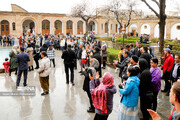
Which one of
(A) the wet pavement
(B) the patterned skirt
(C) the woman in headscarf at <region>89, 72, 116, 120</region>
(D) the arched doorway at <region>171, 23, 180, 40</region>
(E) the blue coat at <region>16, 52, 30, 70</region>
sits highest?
(D) the arched doorway at <region>171, 23, 180, 40</region>

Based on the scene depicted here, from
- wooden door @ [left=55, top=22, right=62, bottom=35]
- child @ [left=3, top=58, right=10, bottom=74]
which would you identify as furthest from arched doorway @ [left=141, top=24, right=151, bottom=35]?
child @ [left=3, top=58, right=10, bottom=74]

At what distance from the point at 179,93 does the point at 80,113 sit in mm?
3671

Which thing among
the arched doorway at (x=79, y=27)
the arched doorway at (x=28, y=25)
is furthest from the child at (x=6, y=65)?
the arched doorway at (x=79, y=27)

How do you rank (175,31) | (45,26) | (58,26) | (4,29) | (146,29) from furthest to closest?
(146,29) < (58,26) < (45,26) < (175,31) < (4,29)

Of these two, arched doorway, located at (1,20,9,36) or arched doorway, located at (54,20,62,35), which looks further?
arched doorway, located at (54,20,62,35)

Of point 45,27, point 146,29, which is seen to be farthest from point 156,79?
point 146,29

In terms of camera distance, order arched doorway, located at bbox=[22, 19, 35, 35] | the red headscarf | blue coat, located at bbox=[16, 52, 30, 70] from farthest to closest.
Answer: arched doorway, located at bbox=[22, 19, 35, 35]
blue coat, located at bbox=[16, 52, 30, 70]
the red headscarf

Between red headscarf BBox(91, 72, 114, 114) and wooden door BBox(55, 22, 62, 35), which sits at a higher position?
wooden door BBox(55, 22, 62, 35)

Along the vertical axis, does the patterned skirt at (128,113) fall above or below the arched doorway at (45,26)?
below

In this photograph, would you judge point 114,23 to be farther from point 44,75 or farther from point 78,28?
point 44,75

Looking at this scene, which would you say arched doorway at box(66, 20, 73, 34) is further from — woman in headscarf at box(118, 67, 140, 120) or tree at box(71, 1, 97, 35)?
woman in headscarf at box(118, 67, 140, 120)

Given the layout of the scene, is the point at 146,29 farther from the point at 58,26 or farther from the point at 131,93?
the point at 131,93

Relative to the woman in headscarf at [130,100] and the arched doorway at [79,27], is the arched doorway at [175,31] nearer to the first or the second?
the arched doorway at [79,27]

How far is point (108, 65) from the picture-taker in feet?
40.8
